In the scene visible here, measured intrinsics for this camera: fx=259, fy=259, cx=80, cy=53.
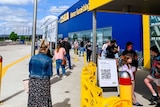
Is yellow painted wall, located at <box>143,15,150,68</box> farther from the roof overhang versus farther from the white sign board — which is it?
the white sign board

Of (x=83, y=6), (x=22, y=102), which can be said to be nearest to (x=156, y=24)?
(x=22, y=102)

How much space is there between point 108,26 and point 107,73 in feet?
53.6

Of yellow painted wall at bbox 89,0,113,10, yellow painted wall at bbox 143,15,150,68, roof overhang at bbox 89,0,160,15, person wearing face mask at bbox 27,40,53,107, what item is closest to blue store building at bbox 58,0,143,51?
yellow painted wall at bbox 143,15,150,68

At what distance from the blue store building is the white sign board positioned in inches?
394

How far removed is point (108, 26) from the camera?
74.3ft

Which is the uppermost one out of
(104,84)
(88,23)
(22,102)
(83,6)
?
(83,6)

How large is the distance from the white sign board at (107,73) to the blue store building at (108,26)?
10.0 metres

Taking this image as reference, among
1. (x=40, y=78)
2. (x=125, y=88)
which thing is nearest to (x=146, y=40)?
(x=40, y=78)

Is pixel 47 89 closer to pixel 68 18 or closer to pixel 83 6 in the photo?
pixel 83 6

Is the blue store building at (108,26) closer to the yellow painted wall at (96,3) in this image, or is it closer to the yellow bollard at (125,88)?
the yellow painted wall at (96,3)

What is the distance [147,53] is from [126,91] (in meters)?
12.0

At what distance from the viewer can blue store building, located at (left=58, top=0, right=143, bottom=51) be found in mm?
17016

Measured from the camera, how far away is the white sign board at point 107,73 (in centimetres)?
652

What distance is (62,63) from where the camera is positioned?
38.5 feet
